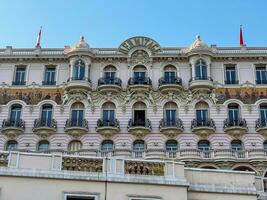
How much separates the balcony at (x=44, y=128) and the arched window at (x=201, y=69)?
11519 millimetres

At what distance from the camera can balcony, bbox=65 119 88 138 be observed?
35.1m

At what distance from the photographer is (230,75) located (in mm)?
37719

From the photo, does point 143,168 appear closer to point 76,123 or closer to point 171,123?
point 171,123

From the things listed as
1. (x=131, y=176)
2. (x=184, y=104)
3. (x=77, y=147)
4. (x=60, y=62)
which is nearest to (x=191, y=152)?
(x=184, y=104)

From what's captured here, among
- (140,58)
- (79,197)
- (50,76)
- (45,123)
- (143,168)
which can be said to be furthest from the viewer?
(50,76)

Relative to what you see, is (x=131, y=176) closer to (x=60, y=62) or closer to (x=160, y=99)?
(x=160, y=99)

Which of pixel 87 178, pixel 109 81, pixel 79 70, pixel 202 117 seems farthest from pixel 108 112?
pixel 87 178

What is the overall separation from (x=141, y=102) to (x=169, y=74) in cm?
329

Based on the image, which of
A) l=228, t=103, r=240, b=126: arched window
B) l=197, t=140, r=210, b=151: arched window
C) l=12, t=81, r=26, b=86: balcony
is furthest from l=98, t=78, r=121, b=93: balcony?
l=228, t=103, r=240, b=126: arched window

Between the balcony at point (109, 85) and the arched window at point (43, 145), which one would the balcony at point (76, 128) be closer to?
the arched window at point (43, 145)

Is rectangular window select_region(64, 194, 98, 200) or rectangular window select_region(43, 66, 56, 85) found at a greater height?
rectangular window select_region(43, 66, 56, 85)

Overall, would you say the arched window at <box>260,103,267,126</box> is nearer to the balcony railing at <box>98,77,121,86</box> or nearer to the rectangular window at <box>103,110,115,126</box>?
the balcony railing at <box>98,77,121,86</box>

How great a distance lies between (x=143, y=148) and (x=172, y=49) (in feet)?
28.5

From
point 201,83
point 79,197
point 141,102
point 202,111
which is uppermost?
point 201,83
